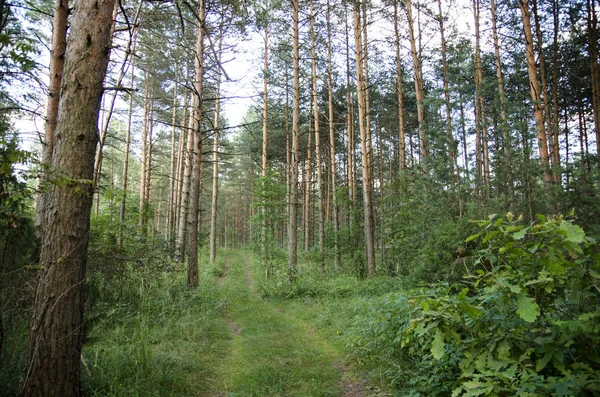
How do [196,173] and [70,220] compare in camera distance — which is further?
[196,173]

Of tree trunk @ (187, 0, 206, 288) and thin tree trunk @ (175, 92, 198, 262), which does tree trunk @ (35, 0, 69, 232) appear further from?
thin tree trunk @ (175, 92, 198, 262)

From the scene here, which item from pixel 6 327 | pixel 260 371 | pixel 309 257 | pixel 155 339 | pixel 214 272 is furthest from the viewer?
pixel 309 257

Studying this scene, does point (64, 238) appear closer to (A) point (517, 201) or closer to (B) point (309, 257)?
(A) point (517, 201)

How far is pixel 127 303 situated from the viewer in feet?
21.0

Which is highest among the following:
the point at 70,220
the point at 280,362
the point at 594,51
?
the point at 594,51

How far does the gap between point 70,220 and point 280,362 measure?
3427 millimetres

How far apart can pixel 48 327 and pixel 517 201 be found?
8705 millimetres

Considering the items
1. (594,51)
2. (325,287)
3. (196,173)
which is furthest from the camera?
(594,51)

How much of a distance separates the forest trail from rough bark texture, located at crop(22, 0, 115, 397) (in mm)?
1881

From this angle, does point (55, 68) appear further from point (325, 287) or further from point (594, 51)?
point (594, 51)

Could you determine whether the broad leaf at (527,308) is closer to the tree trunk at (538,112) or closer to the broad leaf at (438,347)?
the broad leaf at (438,347)

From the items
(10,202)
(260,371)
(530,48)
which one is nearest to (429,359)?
(260,371)

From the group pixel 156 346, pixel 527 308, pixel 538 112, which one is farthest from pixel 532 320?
pixel 538 112

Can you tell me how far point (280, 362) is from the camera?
479 cm
